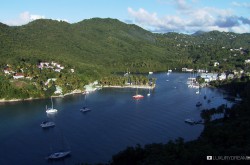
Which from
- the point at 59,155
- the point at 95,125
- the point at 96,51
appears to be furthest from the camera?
the point at 96,51

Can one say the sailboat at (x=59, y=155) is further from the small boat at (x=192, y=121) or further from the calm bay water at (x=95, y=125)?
the small boat at (x=192, y=121)

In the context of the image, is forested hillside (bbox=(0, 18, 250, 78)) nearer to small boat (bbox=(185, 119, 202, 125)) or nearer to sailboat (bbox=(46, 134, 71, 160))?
small boat (bbox=(185, 119, 202, 125))

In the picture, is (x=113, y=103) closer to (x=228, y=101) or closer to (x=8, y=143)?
(x=228, y=101)

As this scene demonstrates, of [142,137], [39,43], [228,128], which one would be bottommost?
[142,137]

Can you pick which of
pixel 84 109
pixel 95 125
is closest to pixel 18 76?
pixel 84 109

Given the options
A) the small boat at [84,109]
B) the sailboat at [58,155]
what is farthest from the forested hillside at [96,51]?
the sailboat at [58,155]

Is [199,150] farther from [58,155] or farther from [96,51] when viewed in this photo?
[96,51]

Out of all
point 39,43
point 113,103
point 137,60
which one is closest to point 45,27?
point 39,43
